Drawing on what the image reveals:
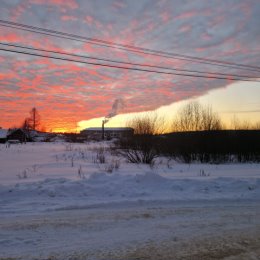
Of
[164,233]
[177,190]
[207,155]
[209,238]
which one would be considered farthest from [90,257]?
[207,155]

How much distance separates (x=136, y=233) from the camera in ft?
19.2

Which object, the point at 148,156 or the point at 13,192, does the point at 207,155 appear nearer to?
the point at 148,156

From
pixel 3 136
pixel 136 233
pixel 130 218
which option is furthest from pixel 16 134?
pixel 136 233

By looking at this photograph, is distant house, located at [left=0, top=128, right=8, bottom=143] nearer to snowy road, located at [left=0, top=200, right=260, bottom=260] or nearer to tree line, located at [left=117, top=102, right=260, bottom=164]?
tree line, located at [left=117, top=102, right=260, bottom=164]

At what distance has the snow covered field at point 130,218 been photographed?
4.97m

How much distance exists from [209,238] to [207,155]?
788 inches

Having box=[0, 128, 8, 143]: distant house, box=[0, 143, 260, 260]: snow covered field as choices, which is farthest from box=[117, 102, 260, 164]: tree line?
box=[0, 128, 8, 143]: distant house

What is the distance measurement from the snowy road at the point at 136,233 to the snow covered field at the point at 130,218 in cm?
1

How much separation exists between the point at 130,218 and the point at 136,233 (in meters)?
1.12

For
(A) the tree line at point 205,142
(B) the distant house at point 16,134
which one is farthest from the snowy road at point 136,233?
(B) the distant house at point 16,134

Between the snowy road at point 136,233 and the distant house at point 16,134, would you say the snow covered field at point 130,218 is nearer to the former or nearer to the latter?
the snowy road at point 136,233

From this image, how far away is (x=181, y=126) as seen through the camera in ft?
88.7

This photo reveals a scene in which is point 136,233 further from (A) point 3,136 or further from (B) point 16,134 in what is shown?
(B) point 16,134

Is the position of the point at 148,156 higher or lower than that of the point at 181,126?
lower
